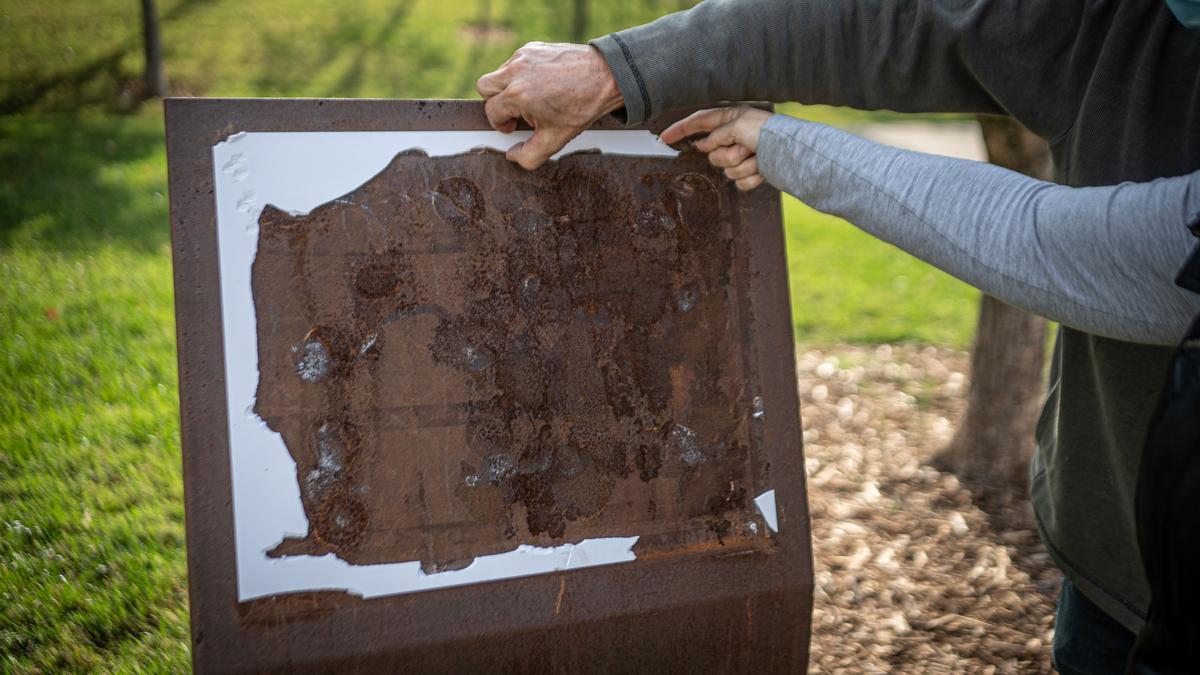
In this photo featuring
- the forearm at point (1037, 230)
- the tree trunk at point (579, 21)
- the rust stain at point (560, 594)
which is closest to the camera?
the forearm at point (1037, 230)

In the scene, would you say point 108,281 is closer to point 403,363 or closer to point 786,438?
point 403,363

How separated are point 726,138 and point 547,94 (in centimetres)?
35

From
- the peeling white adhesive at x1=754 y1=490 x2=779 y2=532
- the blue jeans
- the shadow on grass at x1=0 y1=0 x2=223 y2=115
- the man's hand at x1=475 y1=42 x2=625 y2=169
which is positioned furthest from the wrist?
the shadow on grass at x1=0 y1=0 x2=223 y2=115

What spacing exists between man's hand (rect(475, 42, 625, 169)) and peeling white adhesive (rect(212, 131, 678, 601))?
0.68ft

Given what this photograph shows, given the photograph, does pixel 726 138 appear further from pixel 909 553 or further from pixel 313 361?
pixel 909 553

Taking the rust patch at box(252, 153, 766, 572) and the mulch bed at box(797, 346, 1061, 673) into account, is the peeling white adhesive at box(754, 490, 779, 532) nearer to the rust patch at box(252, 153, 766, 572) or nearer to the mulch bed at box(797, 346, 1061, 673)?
the rust patch at box(252, 153, 766, 572)

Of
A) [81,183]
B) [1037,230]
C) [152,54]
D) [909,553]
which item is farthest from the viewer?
[152,54]

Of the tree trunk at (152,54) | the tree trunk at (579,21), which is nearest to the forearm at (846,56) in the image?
the tree trunk at (152,54)

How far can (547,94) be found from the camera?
60.7 inches

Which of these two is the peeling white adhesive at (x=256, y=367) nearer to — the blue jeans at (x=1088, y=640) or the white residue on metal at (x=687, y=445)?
the white residue on metal at (x=687, y=445)

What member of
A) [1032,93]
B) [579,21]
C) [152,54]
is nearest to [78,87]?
[152,54]

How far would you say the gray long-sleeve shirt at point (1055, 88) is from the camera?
4.41ft

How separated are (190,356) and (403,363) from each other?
12.6 inches

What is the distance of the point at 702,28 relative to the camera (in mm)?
1582
